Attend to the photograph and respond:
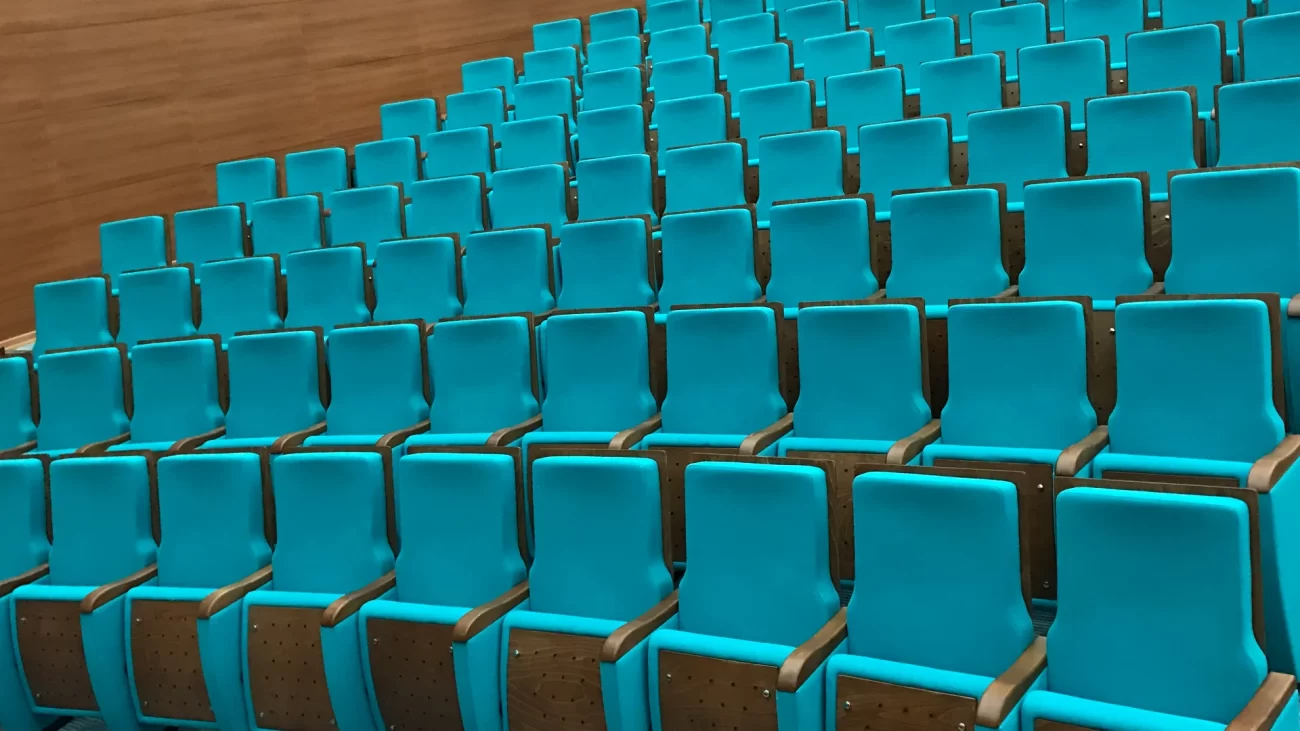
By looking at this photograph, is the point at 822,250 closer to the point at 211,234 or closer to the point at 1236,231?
the point at 1236,231

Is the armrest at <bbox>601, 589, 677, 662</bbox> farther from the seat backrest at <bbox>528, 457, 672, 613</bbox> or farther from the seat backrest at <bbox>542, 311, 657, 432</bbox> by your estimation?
the seat backrest at <bbox>542, 311, 657, 432</bbox>

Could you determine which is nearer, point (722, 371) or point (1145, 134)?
point (722, 371)

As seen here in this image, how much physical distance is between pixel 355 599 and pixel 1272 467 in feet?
1.09

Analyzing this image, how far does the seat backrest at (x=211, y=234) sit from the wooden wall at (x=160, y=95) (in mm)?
192

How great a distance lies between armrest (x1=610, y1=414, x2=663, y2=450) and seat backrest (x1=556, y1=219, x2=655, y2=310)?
0.45ft

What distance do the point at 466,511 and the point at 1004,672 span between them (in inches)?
8.7


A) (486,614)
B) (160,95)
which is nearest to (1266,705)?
(486,614)

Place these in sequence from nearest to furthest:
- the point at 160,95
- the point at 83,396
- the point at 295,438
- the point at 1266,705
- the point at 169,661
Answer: the point at 1266,705 → the point at 169,661 → the point at 295,438 → the point at 83,396 → the point at 160,95

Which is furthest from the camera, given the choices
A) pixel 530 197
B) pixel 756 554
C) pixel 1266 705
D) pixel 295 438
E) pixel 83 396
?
pixel 530 197

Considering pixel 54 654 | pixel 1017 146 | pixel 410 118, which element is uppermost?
pixel 410 118

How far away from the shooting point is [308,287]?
766 mm

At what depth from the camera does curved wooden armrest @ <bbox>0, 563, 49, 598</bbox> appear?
0.55 metres

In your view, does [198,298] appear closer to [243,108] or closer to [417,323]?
[417,323]

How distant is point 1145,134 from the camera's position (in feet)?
2.10
